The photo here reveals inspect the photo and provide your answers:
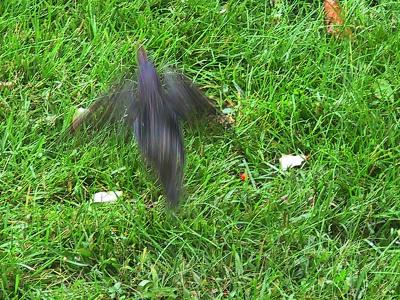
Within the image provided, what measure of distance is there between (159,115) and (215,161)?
53 cm

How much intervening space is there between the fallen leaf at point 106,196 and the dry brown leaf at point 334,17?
1.12 meters

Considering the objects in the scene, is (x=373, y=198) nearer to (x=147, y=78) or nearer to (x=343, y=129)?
(x=343, y=129)

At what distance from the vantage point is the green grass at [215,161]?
249 cm

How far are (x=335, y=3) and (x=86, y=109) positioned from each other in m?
1.13

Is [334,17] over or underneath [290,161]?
over

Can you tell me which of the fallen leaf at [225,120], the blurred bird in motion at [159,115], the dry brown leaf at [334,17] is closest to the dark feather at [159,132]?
the blurred bird in motion at [159,115]

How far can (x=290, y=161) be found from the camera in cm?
279

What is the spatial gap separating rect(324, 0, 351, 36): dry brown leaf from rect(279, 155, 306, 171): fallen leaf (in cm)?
64

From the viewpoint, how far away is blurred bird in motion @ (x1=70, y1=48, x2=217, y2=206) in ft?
7.52

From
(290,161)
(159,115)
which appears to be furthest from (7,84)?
(290,161)

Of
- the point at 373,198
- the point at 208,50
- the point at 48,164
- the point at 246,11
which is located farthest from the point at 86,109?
the point at 373,198

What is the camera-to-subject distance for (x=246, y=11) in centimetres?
328

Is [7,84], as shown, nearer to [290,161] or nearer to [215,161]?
[215,161]

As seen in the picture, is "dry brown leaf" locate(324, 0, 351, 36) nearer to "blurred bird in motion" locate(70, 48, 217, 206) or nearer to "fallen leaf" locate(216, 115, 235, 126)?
"fallen leaf" locate(216, 115, 235, 126)
